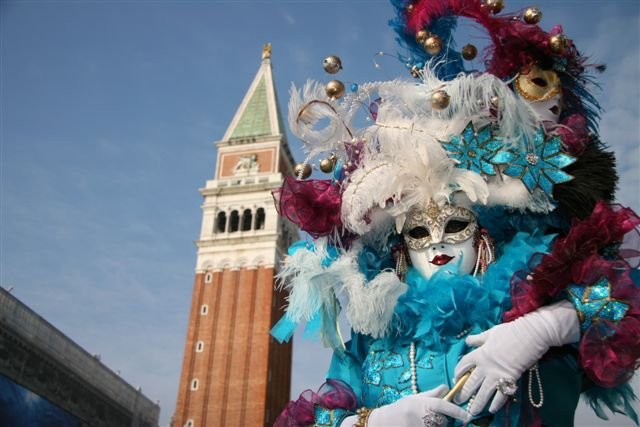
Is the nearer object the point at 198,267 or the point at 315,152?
the point at 315,152

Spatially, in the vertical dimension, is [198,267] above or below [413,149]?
above

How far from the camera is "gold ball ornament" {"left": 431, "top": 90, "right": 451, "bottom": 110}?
324 cm

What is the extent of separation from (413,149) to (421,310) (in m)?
0.78

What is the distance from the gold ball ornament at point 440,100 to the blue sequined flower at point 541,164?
0.36m

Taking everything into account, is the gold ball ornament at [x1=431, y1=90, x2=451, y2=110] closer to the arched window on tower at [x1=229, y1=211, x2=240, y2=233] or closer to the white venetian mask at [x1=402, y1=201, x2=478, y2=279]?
the white venetian mask at [x1=402, y1=201, x2=478, y2=279]

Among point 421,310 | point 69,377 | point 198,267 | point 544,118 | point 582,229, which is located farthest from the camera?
point 198,267

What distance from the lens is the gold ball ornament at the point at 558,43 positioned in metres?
3.45

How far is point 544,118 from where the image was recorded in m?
3.47

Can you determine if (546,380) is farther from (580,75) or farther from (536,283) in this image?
(580,75)

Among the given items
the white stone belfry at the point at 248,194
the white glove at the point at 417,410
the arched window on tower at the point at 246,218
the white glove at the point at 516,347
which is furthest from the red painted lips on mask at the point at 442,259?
the arched window on tower at the point at 246,218

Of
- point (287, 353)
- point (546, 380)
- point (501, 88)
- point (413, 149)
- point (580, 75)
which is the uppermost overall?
point (287, 353)

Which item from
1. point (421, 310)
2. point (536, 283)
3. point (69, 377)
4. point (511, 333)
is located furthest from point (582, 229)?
point (69, 377)

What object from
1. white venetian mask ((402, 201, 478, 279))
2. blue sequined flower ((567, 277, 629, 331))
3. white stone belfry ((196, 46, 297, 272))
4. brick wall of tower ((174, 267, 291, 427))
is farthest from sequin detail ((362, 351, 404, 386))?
white stone belfry ((196, 46, 297, 272))

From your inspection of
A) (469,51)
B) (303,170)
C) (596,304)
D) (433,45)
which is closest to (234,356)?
(303,170)
